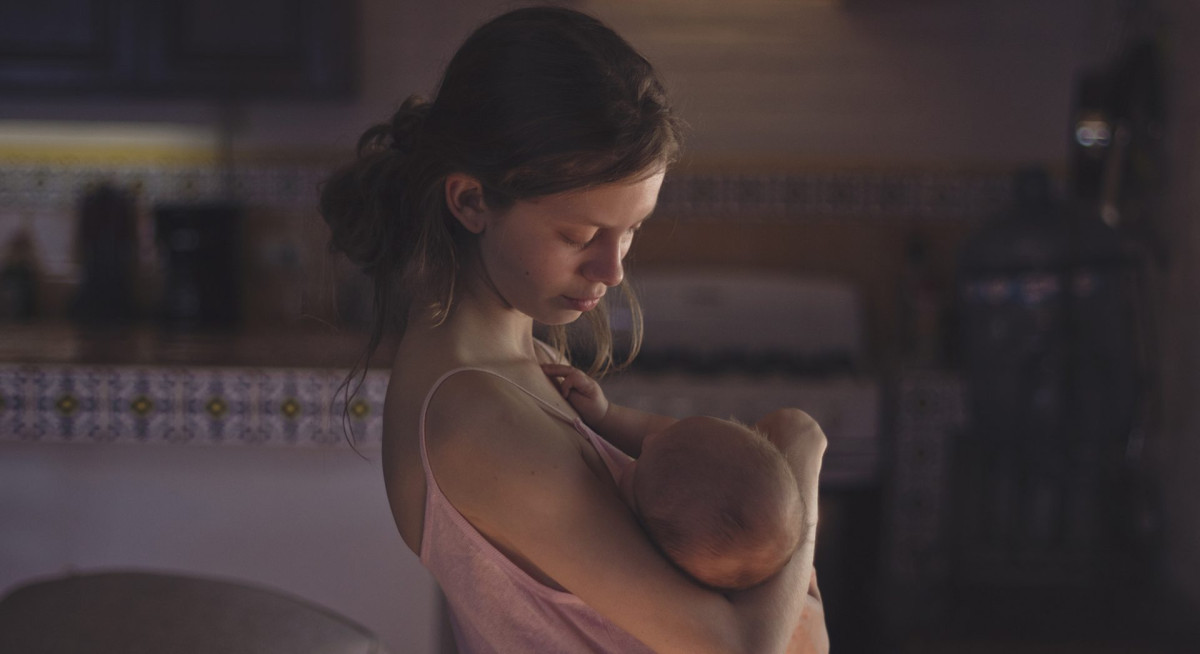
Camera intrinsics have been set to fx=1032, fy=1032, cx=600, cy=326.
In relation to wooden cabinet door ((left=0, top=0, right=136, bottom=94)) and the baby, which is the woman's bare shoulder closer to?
the baby

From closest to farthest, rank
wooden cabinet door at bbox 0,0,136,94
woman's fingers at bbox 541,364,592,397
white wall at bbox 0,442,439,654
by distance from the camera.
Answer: woman's fingers at bbox 541,364,592,397 < white wall at bbox 0,442,439,654 < wooden cabinet door at bbox 0,0,136,94

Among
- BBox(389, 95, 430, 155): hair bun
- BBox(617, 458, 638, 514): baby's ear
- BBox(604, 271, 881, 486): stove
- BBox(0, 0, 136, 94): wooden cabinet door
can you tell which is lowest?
BBox(604, 271, 881, 486): stove

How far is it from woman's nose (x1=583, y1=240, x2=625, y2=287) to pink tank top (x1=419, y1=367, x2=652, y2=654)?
12 centimetres

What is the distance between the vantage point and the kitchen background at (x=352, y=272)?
210 cm

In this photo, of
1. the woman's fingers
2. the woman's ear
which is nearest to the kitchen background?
the woman's fingers

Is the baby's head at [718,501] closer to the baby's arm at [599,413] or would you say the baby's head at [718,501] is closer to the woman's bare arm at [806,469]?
the woman's bare arm at [806,469]

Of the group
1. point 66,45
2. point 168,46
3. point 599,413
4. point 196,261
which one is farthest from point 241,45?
point 599,413

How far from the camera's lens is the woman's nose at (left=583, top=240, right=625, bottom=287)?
935 millimetres

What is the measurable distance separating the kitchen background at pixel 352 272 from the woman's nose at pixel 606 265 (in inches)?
46.4

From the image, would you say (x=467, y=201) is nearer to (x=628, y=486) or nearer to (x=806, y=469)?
(x=628, y=486)

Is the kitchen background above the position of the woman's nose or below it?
below

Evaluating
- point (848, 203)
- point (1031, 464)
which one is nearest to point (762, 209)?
point (848, 203)

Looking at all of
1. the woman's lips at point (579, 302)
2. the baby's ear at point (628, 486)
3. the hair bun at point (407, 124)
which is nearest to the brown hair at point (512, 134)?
the hair bun at point (407, 124)

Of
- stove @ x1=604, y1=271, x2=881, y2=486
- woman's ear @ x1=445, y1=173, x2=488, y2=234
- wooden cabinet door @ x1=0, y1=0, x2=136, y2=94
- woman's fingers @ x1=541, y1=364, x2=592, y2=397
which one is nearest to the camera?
woman's ear @ x1=445, y1=173, x2=488, y2=234
